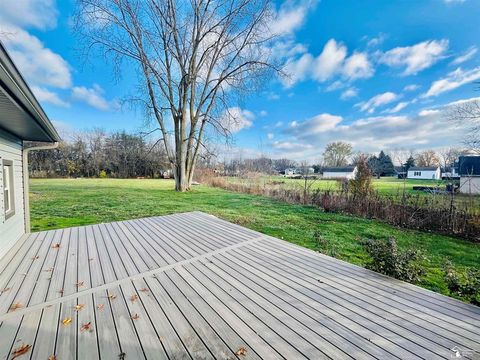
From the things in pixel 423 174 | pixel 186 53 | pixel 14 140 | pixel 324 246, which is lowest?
pixel 324 246

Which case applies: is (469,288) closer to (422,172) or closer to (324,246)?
(324,246)

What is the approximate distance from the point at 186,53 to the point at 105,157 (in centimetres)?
2491

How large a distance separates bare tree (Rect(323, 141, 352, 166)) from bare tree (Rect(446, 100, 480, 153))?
3139 cm

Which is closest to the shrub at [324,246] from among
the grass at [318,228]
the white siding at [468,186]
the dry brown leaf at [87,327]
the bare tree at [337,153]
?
the grass at [318,228]

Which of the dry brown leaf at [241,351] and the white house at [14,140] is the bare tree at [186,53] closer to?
the white house at [14,140]

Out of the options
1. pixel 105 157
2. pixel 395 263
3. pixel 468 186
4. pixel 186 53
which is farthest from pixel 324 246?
pixel 105 157

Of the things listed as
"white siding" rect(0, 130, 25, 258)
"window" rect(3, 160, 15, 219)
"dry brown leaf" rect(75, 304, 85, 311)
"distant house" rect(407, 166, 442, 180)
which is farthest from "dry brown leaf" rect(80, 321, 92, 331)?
"distant house" rect(407, 166, 442, 180)

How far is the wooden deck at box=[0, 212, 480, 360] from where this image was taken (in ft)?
4.95

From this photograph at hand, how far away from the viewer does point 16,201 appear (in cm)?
394

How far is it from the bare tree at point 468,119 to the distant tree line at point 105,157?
92.9 ft

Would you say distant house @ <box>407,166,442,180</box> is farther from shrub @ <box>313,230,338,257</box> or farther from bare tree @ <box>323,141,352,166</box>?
shrub @ <box>313,230,338,257</box>

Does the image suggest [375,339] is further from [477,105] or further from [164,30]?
[164,30]

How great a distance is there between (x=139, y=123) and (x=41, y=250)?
11392 mm

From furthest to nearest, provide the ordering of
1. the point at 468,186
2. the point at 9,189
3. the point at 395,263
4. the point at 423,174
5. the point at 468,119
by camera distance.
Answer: the point at 423,174
the point at 468,186
the point at 468,119
the point at 9,189
the point at 395,263
